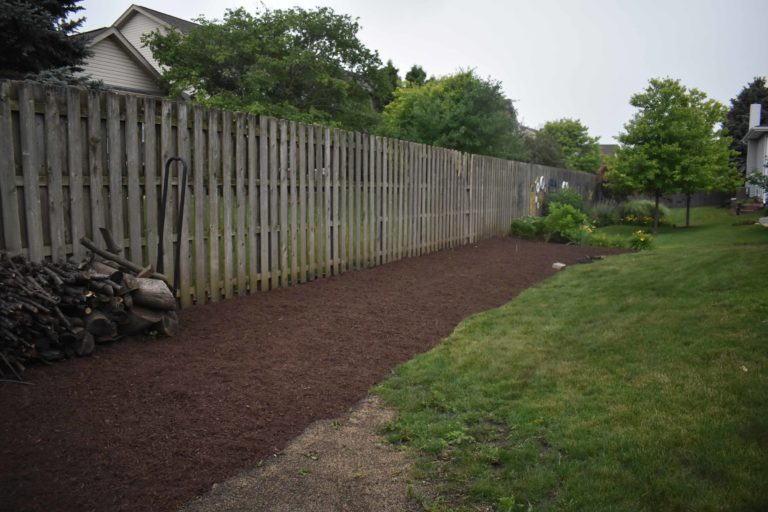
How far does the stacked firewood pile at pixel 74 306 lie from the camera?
400cm

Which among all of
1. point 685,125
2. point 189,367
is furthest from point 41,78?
point 685,125

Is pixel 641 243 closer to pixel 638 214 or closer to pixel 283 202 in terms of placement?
pixel 283 202

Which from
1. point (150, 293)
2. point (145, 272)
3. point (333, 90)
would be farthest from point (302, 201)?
point (333, 90)

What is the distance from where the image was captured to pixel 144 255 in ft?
18.6

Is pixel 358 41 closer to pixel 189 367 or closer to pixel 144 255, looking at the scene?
pixel 144 255

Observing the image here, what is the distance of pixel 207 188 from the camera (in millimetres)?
6332

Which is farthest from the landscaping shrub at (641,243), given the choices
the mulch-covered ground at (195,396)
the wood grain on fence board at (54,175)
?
the wood grain on fence board at (54,175)

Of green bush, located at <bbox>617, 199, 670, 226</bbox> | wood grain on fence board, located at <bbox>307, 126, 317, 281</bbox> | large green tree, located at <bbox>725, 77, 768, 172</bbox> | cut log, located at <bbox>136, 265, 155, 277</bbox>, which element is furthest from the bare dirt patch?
large green tree, located at <bbox>725, 77, 768, 172</bbox>

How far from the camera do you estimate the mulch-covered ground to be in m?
2.88

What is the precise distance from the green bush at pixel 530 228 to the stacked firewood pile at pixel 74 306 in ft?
40.9

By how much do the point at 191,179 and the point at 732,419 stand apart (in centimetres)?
512

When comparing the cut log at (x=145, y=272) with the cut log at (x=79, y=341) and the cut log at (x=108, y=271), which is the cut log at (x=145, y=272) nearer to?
the cut log at (x=108, y=271)

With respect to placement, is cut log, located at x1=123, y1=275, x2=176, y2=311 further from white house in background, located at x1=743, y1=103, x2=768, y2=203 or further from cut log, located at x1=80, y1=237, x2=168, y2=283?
white house in background, located at x1=743, y1=103, x2=768, y2=203

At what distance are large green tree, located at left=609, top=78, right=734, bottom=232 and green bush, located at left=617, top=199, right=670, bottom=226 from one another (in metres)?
1.62
